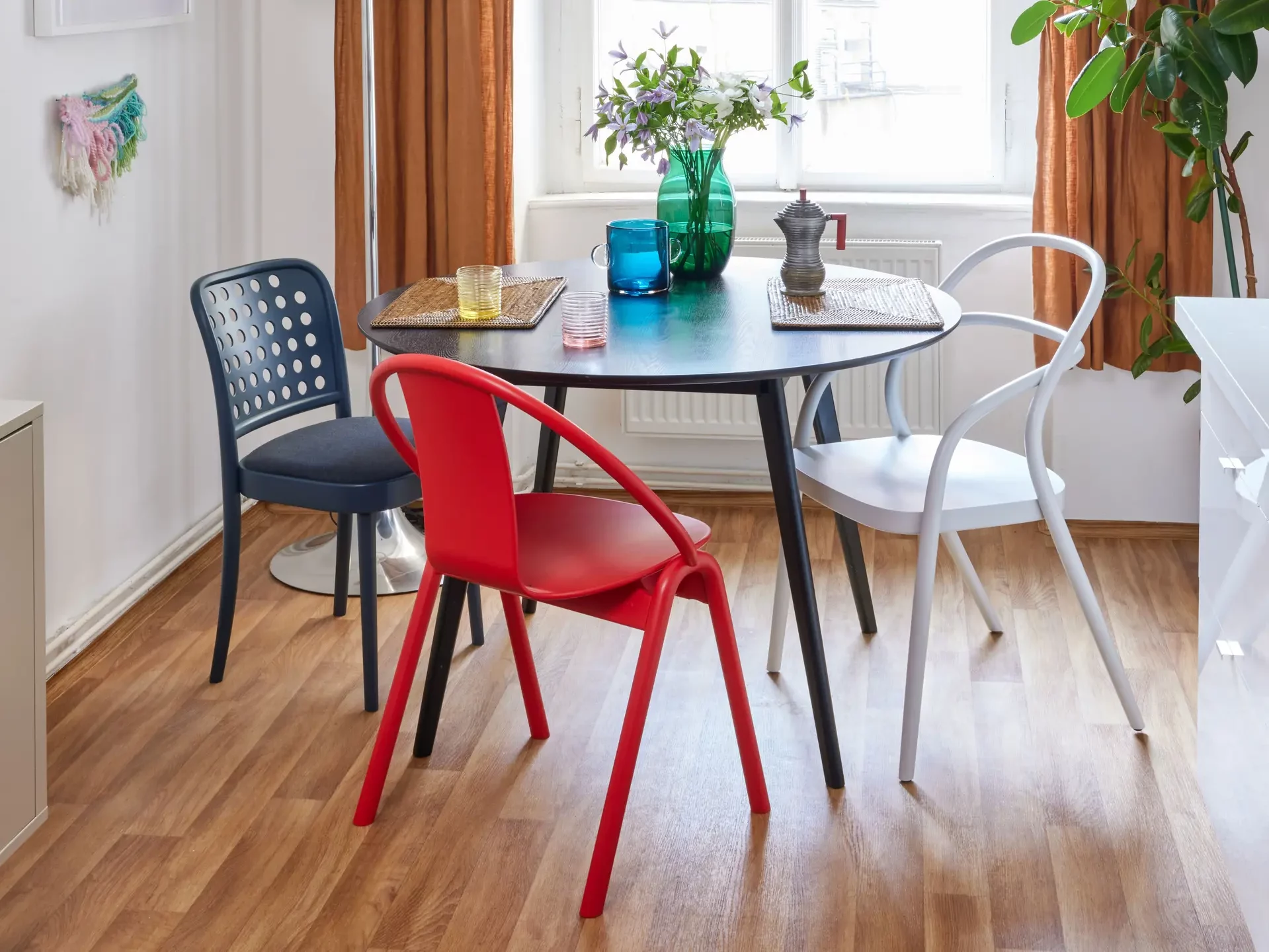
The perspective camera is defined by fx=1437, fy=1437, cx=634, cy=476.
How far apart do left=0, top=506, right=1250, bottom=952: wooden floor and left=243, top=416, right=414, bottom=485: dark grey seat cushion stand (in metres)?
0.45

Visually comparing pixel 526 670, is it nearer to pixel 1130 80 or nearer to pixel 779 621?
pixel 779 621

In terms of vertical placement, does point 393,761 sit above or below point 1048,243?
below

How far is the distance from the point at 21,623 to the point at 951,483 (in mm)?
1566

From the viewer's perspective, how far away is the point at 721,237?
288 cm

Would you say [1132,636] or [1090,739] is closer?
[1090,739]

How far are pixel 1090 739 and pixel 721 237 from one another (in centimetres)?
119

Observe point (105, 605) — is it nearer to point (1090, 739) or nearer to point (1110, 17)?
point (1090, 739)

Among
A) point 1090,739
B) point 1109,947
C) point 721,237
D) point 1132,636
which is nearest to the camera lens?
point 1109,947

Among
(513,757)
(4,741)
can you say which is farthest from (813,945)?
(4,741)

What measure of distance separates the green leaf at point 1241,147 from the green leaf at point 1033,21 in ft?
1.67

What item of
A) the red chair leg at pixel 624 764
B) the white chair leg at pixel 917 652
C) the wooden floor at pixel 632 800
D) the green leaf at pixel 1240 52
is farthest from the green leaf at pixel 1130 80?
the red chair leg at pixel 624 764

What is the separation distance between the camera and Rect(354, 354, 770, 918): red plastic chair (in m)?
1.96

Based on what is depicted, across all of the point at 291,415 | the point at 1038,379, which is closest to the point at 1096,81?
the point at 1038,379

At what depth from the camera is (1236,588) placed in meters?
1.86
